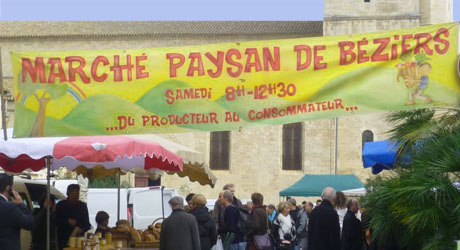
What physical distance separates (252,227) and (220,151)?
129 feet

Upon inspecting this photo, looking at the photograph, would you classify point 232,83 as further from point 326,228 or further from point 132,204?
point 132,204

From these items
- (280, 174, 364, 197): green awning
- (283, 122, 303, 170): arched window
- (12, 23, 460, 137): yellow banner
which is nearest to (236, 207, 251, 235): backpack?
(12, 23, 460, 137): yellow banner

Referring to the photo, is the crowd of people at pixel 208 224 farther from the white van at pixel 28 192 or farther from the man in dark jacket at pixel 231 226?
the white van at pixel 28 192

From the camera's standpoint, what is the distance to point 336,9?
48.8 m

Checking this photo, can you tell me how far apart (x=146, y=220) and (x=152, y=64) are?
46.0 ft

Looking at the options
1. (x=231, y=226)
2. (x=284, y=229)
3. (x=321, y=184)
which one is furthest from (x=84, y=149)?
(x=321, y=184)

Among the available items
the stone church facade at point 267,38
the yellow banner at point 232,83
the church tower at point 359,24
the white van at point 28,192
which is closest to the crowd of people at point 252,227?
the yellow banner at point 232,83

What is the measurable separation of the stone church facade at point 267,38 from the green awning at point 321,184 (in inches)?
808

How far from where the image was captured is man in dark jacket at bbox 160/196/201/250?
29.7 ft

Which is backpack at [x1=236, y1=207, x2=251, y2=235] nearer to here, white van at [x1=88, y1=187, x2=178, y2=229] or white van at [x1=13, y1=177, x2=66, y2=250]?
white van at [x1=13, y1=177, x2=66, y2=250]

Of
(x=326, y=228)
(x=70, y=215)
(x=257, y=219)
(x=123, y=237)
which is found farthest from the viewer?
(x=257, y=219)

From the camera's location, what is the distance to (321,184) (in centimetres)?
2595

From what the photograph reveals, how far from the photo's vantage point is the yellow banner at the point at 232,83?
7.20 m

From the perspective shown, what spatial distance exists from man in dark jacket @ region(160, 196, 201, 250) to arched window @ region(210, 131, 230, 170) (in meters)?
42.9
